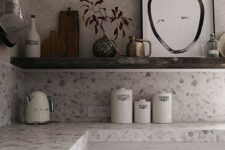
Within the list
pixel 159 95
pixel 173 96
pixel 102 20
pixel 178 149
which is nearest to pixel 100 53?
pixel 102 20

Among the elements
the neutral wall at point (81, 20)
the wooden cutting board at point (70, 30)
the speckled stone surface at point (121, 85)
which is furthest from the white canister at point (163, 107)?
the wooden cutting board at point (70, 30)

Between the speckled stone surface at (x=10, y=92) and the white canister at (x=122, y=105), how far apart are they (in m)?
0.67

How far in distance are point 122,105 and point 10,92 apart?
747 mm

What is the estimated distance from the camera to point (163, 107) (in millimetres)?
2188

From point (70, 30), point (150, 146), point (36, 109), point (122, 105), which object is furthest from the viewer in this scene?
point (70, 30)

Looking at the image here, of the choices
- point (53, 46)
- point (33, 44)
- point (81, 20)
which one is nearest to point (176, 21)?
point (81, 20)

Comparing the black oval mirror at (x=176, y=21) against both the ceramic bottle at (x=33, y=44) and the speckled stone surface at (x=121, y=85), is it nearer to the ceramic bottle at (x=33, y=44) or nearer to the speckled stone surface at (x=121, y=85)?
the speckled stone surface at (x=121, y=85)

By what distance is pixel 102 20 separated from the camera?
2383 millimetres

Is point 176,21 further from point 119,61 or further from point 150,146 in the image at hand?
point 150,146

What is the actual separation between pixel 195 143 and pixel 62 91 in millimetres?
1035

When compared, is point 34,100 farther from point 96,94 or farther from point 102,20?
point 102,20

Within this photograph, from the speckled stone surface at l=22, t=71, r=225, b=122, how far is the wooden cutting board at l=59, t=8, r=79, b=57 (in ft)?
0.59

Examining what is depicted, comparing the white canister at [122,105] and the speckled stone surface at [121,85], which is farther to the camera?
the speckled stone surface at [121,85]

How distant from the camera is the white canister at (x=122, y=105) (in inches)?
85.3
